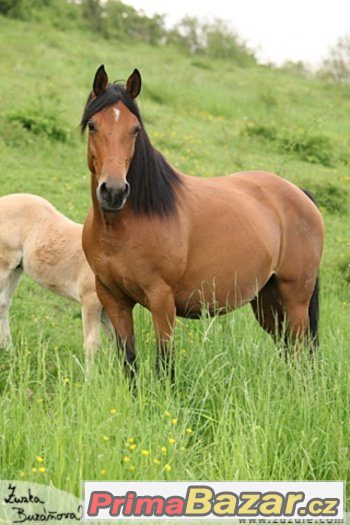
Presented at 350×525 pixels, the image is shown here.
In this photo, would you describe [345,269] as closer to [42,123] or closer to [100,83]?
[42,123]

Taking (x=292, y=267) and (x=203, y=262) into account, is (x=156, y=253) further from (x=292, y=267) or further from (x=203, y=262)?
(x=292, y=267)

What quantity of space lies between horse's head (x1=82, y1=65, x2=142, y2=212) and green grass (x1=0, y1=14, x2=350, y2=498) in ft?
3.15

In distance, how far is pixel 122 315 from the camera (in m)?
5.50

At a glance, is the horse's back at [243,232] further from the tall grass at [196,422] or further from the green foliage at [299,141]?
the green foliage at [299,141]

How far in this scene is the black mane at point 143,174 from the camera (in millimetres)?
5082

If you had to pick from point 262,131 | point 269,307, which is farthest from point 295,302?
point 262,131

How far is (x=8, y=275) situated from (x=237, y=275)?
2021mm

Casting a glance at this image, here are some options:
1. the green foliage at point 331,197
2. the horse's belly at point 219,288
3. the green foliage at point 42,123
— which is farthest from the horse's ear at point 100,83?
the green foliage at point 331,197

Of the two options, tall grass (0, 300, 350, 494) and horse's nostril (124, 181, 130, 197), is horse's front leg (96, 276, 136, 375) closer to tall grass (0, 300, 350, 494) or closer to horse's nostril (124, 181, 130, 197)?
tall grass (0, 300, 350, 494)

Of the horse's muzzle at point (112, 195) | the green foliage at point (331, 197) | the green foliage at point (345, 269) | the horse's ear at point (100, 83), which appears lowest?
the green foliage at point (345, 269)

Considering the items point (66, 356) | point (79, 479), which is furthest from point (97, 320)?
point (79, 479)

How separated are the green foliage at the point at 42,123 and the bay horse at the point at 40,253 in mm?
5206

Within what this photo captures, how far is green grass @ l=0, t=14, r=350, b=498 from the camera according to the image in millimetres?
4129

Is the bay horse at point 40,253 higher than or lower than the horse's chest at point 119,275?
lower
